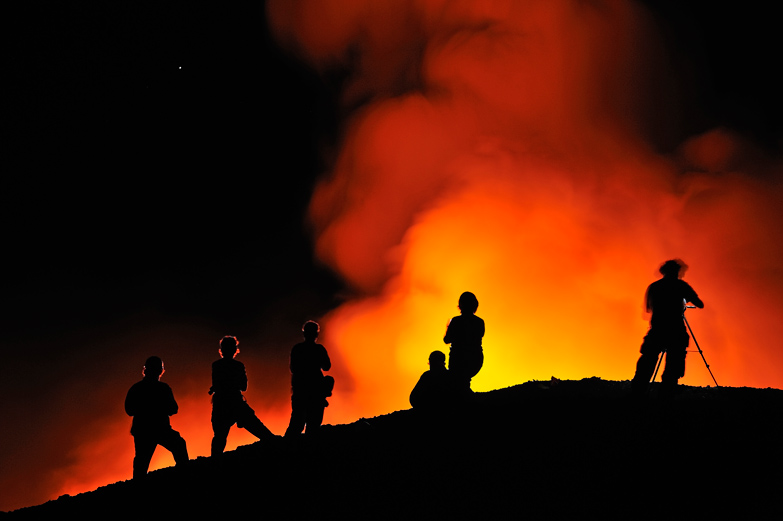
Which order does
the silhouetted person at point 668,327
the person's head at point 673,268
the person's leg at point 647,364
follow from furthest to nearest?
the person's leg at point 647,364 < the person's head at point 673,268 < the silhouetted person at point 668,327

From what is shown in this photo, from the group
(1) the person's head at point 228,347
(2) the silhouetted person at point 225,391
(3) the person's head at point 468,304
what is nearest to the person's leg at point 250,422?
(2) the silhouetted person at point 225,391

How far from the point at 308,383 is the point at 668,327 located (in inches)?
227

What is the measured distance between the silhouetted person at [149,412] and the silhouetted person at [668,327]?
23.3ft

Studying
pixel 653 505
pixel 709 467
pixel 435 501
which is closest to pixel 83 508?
pixel 435 501

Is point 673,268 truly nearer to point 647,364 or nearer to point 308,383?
point 647,364

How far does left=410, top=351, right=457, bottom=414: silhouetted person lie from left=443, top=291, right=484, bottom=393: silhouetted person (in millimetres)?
1010

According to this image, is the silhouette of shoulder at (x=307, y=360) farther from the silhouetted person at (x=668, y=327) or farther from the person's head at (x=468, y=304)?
the silhouetted person at (x=668, y=327)

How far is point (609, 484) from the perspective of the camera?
5824mm

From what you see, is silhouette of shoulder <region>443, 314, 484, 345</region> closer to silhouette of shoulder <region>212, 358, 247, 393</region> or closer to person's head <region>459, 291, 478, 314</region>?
person's head <region>459, 291, 478, 314</region>

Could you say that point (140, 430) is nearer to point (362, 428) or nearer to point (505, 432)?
point (362, 428)

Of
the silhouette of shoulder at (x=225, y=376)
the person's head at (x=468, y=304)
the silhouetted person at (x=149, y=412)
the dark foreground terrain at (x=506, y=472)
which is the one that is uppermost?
the person's head at (x=468, y=304)

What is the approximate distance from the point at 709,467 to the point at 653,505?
3.73 ft

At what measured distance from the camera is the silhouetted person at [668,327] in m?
8.61

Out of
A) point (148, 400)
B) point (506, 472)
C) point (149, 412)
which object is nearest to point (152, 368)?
point (148, 400)
